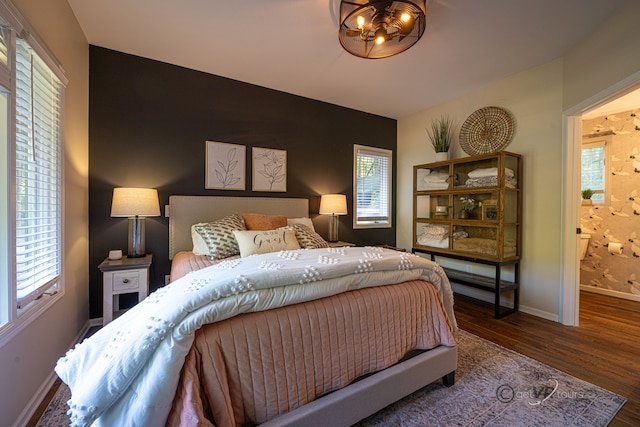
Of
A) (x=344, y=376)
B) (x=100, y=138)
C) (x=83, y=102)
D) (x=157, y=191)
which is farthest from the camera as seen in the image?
(x=157, y=191)

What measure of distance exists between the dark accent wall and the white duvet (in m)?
1.99

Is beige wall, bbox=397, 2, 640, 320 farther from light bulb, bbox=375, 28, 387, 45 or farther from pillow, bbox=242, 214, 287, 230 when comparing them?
pillow, bbox=242, 214, 287, 230

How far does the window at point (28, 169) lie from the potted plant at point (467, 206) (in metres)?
3.83

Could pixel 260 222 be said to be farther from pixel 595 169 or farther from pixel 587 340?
Result: pixel 595 169

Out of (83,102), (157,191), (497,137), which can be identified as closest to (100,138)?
(83,102)

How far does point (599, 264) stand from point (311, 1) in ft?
16.1

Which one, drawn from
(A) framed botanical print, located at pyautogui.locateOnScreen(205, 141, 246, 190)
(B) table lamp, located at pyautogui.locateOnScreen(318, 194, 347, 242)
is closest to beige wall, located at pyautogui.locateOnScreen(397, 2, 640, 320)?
(B) table lamp, located at pyautogui.locateOnScreen(318, 194, 347, 242)

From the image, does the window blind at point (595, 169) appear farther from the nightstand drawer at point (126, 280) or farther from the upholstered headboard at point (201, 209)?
the nightstand drawer at point (126, 280)

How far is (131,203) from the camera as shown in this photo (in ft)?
8.02

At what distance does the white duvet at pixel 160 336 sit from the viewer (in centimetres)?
88

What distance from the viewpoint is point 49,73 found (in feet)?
5.76

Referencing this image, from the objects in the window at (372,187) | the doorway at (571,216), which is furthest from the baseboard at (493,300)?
the window at (372,187)

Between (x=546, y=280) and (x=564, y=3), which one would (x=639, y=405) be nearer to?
(x=546, y=280)

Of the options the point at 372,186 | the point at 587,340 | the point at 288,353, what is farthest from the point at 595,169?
the point at 288,353
